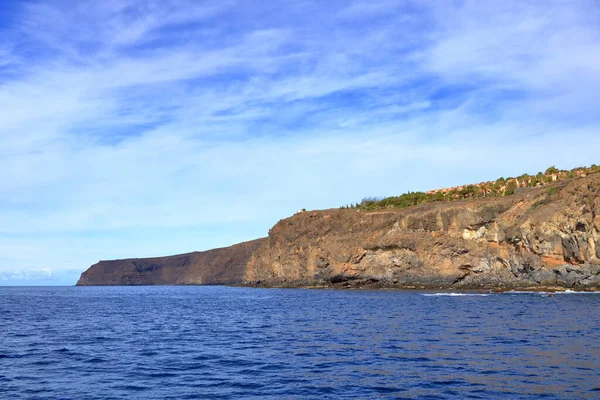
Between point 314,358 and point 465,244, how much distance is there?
69440 mm

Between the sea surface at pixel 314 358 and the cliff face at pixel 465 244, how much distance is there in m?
36.3

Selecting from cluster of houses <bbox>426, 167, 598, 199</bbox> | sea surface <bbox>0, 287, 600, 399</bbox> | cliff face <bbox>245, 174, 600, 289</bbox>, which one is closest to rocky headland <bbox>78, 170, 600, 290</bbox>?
cliff face <bbox>245, 174, 600, 289</bbox>

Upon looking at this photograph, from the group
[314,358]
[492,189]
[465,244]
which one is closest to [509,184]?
[492,189]

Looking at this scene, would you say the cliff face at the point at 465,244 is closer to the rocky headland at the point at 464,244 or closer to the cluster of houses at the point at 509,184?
the rocky headland at the point at 464,244

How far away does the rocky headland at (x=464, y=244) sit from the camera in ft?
245

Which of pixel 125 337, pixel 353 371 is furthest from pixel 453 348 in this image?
pixel 125 337

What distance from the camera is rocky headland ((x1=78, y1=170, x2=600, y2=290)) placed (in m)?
74.8

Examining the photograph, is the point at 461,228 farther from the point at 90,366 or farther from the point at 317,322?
the point at 90,366

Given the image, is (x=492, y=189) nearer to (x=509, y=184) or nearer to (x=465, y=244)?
(x=509, y=184)

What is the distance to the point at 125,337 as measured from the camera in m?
34.1

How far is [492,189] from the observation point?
4050 inches

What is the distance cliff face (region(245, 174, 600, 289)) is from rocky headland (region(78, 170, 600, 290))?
0.14 metres

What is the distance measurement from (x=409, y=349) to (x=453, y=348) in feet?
6.88

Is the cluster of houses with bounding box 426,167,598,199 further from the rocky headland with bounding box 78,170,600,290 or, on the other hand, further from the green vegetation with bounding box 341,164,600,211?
the rocky headland with bounding box 78,170,600,290
